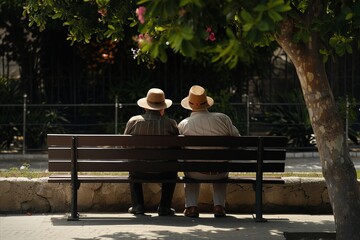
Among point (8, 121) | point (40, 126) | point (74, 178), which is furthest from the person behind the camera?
point (8, 121)

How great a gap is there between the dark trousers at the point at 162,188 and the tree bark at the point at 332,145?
239 cm

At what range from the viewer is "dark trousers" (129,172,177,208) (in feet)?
30.5

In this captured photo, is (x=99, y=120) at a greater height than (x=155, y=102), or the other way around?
(x=155, y=102)

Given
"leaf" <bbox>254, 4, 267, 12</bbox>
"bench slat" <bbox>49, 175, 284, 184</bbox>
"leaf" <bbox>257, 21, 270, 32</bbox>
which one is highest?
"leaf" <bbox>254, 4, 267, 12</bbox>

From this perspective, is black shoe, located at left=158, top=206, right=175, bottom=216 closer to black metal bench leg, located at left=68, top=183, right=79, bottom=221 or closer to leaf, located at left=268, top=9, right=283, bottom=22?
black metal bench leg, located at left=68, top=183, right=79, bottom=221

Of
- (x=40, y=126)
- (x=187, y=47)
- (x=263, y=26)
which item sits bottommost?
(x=40, y=126)

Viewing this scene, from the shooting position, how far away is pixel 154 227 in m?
8.67

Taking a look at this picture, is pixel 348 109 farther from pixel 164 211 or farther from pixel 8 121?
pixel 164 211

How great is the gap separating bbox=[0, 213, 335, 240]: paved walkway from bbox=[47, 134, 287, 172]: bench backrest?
0.55 m

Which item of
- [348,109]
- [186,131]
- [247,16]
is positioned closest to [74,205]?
[186,131]

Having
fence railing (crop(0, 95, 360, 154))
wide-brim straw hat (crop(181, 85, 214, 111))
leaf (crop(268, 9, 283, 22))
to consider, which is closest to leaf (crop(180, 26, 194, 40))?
leaf (crop(268, 9, 283, 22))

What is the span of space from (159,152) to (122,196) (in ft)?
2.92

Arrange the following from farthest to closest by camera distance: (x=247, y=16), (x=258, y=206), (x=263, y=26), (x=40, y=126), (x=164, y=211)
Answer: (x=40, y=126)
(x=164, y=211)
(x=258, y=206)
(x=247, y=16)
(x=263, y=26)

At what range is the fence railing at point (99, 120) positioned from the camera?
16875 mm
